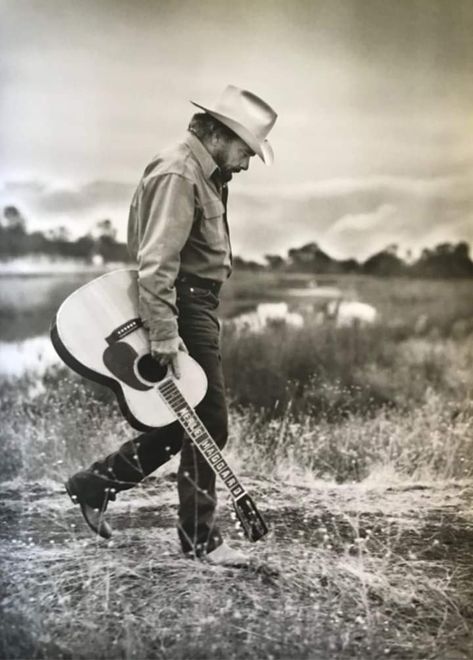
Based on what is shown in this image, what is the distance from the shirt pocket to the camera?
2.96 m

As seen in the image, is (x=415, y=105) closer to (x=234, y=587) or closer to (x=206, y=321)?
(x=206, y=321)

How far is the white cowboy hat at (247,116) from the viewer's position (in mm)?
2984

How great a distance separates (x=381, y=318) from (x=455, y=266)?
0.33m

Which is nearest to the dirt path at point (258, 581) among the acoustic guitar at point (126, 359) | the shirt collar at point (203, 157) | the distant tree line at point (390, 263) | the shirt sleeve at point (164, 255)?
the acoustic guitar at point (126, 359)

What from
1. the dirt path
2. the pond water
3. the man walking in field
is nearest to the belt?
the man walking in field

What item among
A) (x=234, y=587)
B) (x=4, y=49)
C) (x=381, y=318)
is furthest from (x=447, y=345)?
(x=4, y=49)

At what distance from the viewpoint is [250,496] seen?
307cm

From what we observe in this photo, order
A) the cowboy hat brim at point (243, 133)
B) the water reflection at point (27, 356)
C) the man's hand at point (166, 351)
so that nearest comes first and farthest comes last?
1. the man's hand at point (166, 351)
2. the cowboy hat brim at point (243, 133)
3. the water reflection at point (27, 356)

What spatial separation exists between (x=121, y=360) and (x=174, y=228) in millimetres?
470

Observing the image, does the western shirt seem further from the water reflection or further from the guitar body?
the water reflection

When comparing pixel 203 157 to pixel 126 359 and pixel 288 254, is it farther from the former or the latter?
pixel 126 359

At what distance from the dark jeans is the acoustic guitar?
0.16ft

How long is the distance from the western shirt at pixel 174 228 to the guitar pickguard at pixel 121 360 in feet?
0.32

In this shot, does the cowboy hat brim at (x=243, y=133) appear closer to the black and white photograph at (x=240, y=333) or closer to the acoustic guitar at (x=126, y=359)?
the black and white photograph at (x=240, y=333)
